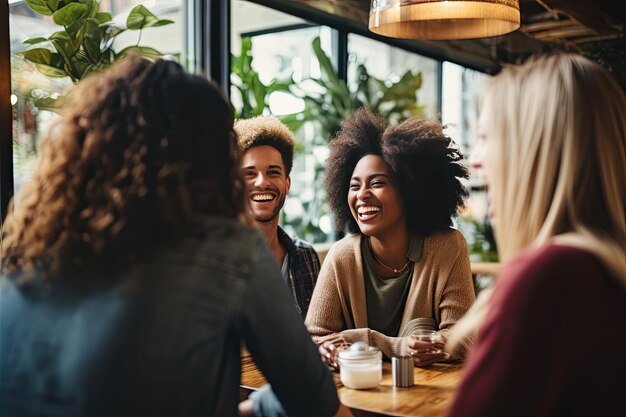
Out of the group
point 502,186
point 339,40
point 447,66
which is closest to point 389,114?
point 339,40

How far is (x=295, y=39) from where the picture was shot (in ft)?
17.7

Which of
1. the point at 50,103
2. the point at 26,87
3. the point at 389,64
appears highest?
the point at 389,64

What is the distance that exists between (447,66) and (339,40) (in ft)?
6.60

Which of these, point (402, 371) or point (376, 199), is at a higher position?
point (376, 199)

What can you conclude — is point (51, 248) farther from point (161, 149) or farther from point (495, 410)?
point (495, 410)

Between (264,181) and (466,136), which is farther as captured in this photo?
(466,136)

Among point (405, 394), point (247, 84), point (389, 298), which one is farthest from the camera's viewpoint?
point (247, 84)

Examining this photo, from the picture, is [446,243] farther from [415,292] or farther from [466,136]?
[466,136]

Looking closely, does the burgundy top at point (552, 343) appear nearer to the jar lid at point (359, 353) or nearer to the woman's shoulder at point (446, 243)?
the jar lid at point (359, 353)

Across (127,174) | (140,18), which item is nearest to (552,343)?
(127,174)

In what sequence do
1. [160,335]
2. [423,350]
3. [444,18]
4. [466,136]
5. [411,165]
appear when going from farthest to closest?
1. [466,136]
2. [411,165]
3. [444,18]
4. [423,350]
5. [160,335]

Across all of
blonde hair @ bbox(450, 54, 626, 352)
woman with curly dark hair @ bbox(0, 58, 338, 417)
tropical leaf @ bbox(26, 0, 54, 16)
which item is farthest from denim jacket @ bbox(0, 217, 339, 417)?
tropical leaf @ bbox(26, 0, 54, 16)

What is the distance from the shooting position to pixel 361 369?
2031mm

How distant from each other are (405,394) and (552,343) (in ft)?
3.18
